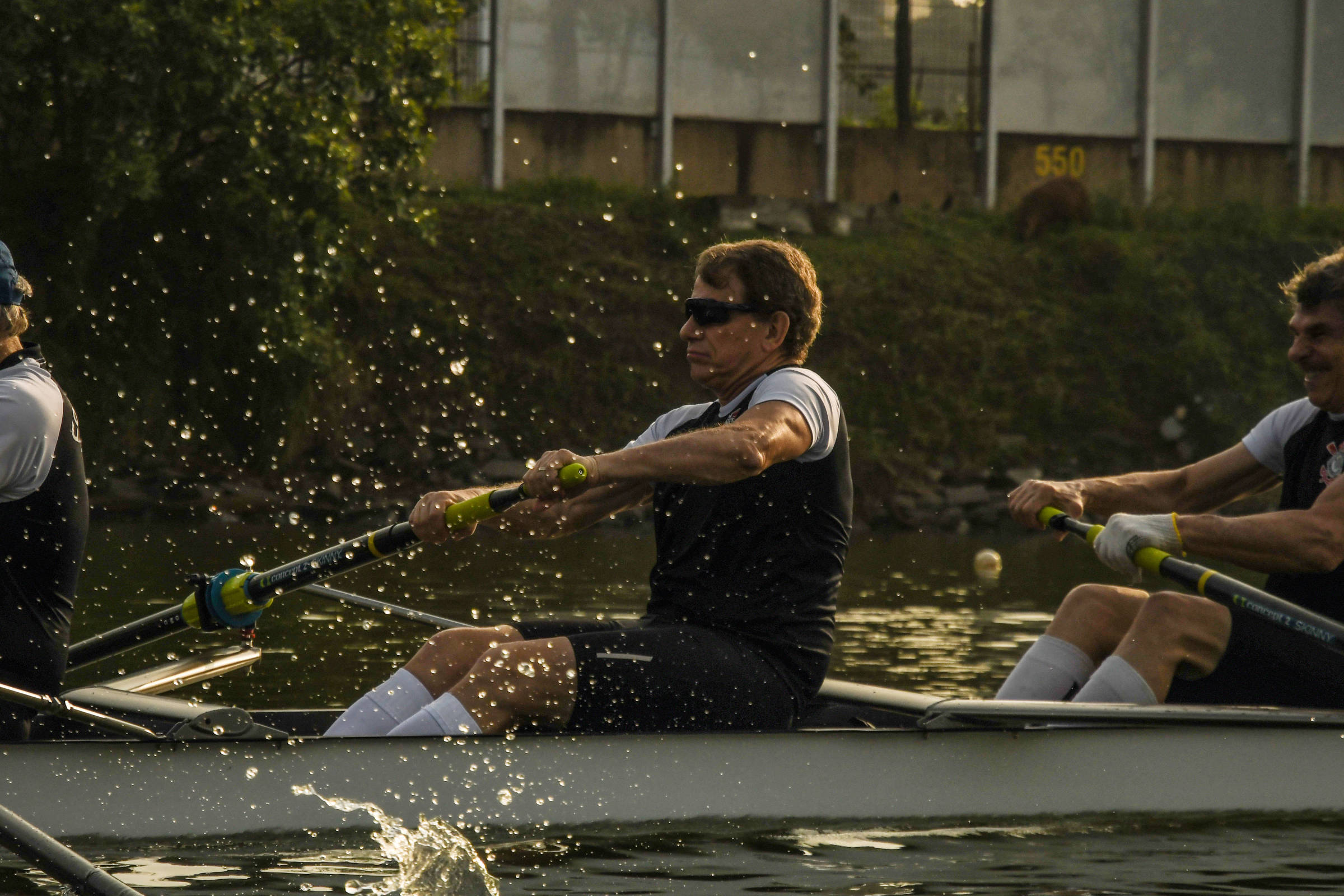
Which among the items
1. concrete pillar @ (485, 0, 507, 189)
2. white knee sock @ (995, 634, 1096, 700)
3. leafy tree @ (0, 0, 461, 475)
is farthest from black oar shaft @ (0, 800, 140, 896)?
concrete pillar @ (485, 0, 507, 189)

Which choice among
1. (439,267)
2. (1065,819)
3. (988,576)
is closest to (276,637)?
(1065,819)

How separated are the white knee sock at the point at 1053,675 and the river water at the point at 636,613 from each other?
1.39 ft

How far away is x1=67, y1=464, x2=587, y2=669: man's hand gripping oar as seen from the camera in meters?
5.15

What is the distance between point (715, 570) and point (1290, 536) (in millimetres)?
1757

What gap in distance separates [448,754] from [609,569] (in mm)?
9650

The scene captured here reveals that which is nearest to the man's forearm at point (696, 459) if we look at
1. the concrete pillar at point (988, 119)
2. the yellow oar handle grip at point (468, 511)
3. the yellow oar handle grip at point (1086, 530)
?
the yellow oar handle grip at point (468, 511)

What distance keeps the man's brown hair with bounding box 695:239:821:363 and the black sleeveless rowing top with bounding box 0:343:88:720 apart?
5.83ft

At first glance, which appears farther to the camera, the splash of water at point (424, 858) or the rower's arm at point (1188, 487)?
the rower's arm at point (1188, 487)

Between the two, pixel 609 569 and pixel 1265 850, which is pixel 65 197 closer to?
pixel 609 569

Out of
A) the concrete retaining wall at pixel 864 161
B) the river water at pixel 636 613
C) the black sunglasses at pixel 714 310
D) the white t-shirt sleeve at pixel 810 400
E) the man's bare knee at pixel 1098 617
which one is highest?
the concrete retaining wall at pixel 864 161

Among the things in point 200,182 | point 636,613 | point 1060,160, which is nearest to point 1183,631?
point 636,613

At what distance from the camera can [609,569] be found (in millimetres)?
14586

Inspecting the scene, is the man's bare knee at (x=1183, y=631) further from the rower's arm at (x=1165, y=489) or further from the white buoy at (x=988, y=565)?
the white buoy at (x=988, y=565)

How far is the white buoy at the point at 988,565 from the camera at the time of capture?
15.4 metres
